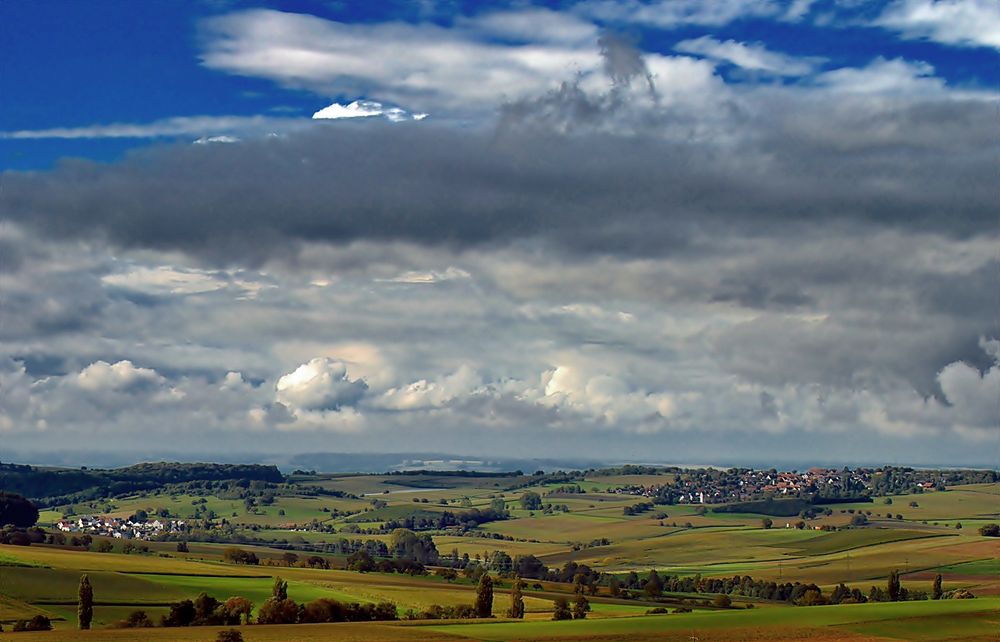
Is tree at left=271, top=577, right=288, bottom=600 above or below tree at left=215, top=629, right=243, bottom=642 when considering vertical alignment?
below

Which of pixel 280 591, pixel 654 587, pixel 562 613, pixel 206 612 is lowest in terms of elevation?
pixel 654 587

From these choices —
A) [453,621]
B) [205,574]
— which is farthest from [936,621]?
[205,574]

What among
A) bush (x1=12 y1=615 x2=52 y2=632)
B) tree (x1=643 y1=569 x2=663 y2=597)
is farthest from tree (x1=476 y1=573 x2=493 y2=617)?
bush (x1=12 y1=615 x2=52 y2=632)

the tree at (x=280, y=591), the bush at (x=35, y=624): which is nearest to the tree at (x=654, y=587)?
the tree at (x=280, y=591)

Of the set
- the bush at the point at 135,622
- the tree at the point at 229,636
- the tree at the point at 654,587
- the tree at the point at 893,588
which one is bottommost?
the tree at the point at 654,587

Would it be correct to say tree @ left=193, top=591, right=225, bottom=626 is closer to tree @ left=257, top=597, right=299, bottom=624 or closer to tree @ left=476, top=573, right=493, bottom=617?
tree @ left=257, top=597, right=299, bottom=624

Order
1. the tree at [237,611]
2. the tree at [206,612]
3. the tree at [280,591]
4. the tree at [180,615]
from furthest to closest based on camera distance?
the tree at [280,591] < the tree at [237,611] < the tree at [206,612] < the tree at [180,615]

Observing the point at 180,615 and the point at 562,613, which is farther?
the point at 562,613

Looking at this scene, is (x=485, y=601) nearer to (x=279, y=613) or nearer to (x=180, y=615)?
(x=279, y=613)

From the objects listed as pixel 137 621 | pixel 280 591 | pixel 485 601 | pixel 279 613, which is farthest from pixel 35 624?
pixel 485 601

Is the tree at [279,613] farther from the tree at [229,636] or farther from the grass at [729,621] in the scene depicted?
the tree at [229,636]

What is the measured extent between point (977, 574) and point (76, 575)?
136465 millimetres

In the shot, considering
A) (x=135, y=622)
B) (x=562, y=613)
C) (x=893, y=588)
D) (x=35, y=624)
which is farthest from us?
(x=893, y=588)

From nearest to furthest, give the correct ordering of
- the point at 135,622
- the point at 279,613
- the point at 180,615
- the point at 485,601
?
the point at 180,615 → the point at 135,622 → the point at 279,613 → the point at 485,601
